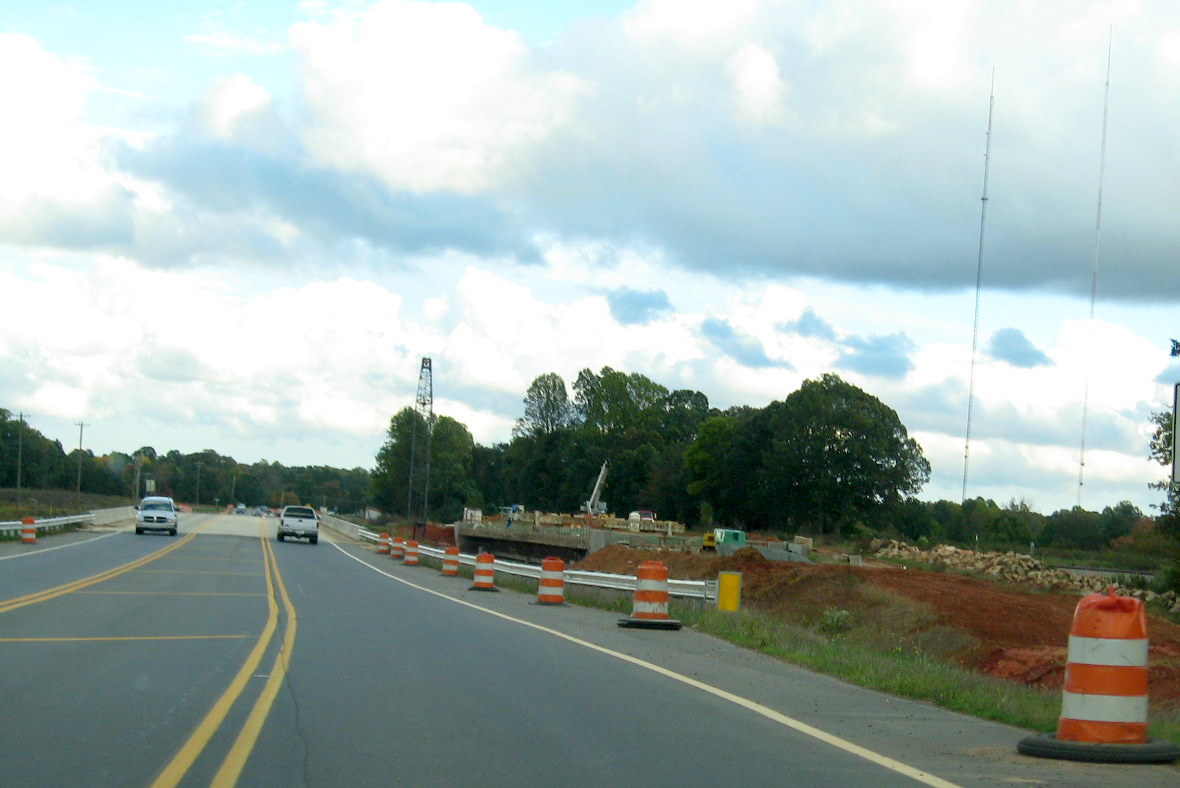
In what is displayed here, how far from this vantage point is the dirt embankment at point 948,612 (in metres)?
21.5

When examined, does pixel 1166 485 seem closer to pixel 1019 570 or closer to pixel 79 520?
pixel 1019 570

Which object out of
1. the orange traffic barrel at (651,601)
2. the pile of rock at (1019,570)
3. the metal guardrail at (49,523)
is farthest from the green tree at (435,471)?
the orange traffic barrel at (651,601)

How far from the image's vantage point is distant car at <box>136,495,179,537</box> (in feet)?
184

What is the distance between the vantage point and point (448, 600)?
968 inches

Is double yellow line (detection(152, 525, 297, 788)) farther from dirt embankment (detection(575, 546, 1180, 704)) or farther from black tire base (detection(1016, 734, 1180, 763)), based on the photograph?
dirt embankment (detection(575, 546, 1180, 704))

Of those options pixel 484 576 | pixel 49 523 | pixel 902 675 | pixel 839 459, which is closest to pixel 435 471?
pixel 839 459

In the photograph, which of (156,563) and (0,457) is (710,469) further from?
(0,457)

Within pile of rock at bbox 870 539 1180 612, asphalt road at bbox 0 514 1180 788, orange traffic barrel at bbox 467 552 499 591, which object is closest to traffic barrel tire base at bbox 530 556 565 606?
orange traffic barrel at bbox 467 552 499 591

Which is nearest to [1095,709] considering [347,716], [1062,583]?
[347,716]

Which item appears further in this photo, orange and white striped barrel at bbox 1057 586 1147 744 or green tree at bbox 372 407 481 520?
green tree at bbox 372 407 481 520

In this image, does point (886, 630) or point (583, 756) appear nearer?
point (583, 756)

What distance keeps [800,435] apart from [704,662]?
82962 mm

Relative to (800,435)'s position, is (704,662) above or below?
below

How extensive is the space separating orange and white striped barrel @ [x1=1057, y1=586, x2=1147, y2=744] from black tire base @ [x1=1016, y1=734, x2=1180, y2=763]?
0.10m
